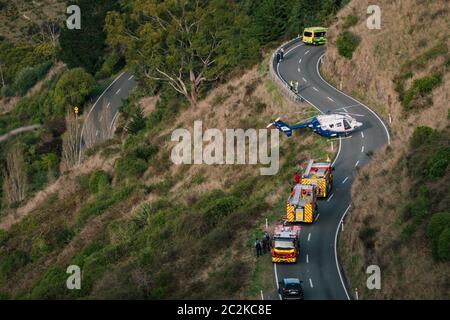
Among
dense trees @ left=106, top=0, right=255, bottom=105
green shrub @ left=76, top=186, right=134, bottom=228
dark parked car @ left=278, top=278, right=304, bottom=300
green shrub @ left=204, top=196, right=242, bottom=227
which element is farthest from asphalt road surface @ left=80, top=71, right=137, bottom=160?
dark parked car @ left=278, top=278, right=304, bottom=300

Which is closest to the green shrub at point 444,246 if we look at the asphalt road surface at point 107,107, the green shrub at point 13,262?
the green shrub at point 13,262

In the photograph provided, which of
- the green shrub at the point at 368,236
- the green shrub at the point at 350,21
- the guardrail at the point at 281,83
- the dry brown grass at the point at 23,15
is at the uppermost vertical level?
the dry brown grass at the point at 23,15

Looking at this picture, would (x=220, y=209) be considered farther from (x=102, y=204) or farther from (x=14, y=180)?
(x=14, y=180)

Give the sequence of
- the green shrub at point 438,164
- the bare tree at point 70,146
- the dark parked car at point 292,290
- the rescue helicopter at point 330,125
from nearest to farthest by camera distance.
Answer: the dark parked car at point 292,290 < the green shrub at point 438,164 < the rescue helicopter at point 330,125 < the bare tree at point 70,146

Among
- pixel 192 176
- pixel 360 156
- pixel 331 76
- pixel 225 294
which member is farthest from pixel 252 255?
pixel 331 76

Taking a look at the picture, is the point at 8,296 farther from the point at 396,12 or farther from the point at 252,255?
the point at 396,12

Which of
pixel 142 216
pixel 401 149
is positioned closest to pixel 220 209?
pixel 142 216

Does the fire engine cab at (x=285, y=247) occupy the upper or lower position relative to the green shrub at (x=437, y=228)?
lower

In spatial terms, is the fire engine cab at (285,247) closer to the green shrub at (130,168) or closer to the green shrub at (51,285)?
the green shrub at (51,285)
